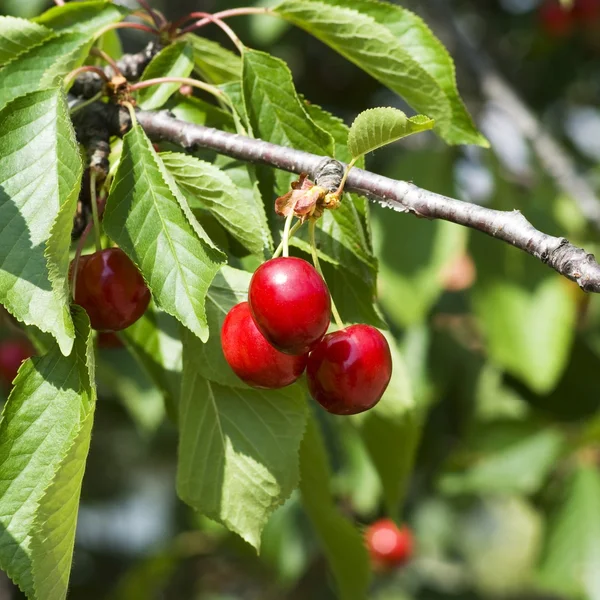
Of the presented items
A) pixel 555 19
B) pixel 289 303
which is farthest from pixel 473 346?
pixel 289 303

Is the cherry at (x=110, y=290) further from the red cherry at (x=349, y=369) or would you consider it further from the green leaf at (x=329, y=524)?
the green leaf at (x=329, y=524)

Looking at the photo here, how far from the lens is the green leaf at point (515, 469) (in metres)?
2.75

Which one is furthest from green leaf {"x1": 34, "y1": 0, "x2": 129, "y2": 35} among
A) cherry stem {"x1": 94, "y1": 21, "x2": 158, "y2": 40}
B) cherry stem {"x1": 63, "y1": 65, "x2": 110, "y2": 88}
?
cherry stem {"x1": 63, "y1": 65, "x2": 110, "y2": 88}

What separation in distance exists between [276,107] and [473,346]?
2.26 m

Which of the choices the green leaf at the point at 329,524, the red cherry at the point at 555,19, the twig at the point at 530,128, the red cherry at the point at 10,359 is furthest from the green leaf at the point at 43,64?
the red cherry at the point at 555,19

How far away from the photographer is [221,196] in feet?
3.22

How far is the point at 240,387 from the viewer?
1.08m

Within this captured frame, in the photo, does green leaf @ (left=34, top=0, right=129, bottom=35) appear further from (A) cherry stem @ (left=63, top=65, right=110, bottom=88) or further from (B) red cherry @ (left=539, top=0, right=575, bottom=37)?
(B) red cherry @ (left=539, top=0, right=575, bottom=37)

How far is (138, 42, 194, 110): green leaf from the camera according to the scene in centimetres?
115

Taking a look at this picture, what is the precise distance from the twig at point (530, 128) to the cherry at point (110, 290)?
1.96m

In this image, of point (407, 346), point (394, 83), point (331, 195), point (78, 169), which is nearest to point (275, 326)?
point (331, 195)

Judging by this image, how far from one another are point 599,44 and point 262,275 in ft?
11.8

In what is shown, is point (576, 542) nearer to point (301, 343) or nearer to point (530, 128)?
point (530, 128)

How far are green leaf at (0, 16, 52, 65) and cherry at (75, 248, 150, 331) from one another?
32cm
